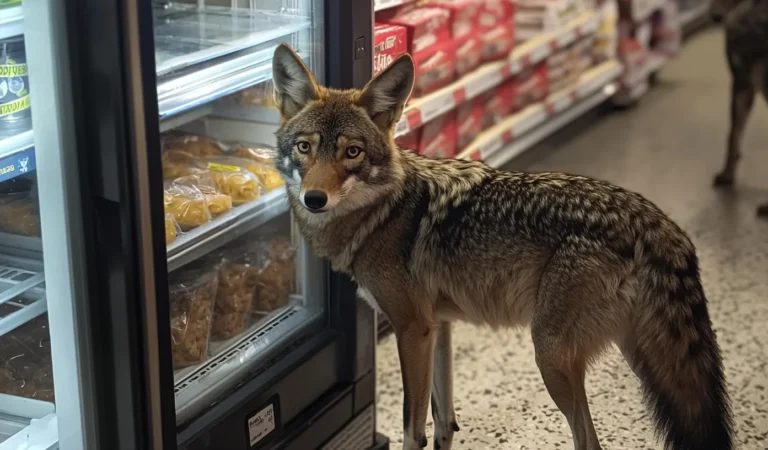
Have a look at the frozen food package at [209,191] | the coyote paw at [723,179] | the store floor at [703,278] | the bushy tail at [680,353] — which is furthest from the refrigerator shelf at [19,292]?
the coyote paw at [723,179]

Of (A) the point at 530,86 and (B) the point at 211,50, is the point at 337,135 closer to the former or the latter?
(B) the point at 211,50

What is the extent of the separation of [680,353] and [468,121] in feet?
7.15

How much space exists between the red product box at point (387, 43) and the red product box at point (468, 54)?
831 millimetres

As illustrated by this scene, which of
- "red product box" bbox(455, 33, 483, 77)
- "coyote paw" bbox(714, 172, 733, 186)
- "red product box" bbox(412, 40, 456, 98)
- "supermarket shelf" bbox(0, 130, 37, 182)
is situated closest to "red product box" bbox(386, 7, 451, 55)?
"red product box" bbox(412, 40, 456, 98)

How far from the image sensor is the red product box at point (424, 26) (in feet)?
10.6

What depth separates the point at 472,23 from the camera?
400 centimetres

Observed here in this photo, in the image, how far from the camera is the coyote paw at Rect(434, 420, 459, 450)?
2.67 m

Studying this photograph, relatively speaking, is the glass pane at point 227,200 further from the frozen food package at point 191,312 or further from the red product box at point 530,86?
the red product box at point 530,86

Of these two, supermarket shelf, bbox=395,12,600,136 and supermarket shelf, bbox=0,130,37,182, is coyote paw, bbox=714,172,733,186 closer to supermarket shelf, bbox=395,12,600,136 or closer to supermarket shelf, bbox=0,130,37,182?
supermarket shelf, bbox=395,12,600,136

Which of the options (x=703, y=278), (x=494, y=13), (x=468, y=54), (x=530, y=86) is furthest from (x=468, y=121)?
(x=703, y=278)

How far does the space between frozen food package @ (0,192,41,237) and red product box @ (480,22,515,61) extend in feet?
8.02

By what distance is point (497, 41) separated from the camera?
13.9ft

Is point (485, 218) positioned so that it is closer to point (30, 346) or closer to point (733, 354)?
point (30, 346)

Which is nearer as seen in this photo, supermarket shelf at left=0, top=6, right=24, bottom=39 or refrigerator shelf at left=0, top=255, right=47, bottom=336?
supermarket shelf at left=0, top=6, right=24, bottom=39
